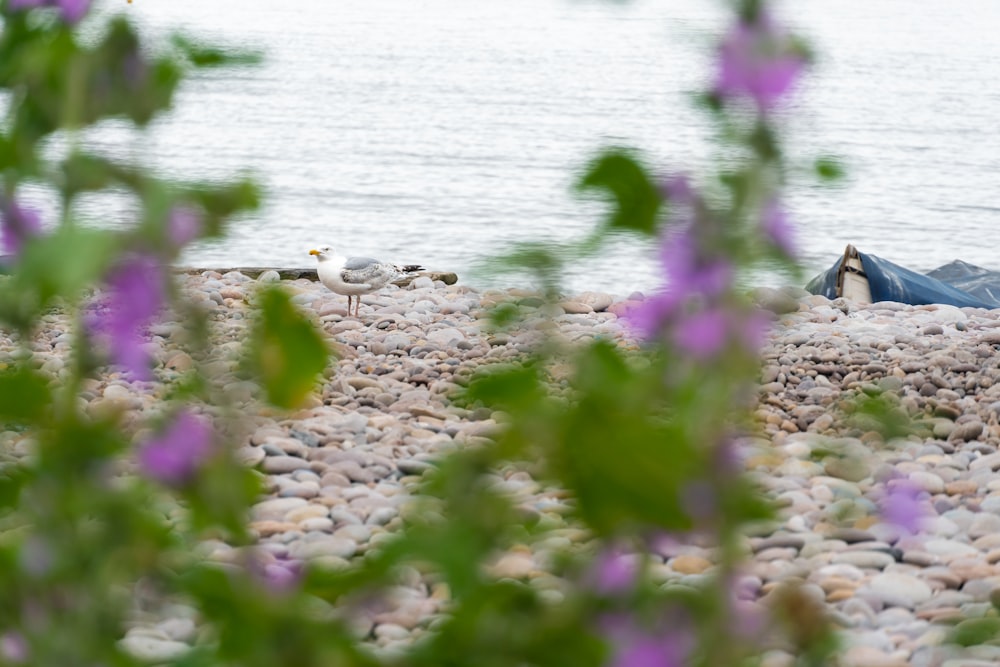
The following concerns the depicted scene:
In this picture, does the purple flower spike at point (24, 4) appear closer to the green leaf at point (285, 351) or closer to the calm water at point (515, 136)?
the calm water at point (515, 136)

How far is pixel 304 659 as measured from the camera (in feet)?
1.84

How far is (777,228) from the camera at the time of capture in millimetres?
611

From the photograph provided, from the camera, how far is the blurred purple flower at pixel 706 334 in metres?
0.59

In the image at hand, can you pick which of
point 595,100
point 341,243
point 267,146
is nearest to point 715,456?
point 341,243

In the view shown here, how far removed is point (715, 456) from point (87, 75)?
1.22 feet

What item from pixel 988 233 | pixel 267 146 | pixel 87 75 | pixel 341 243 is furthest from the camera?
pixel 267 146

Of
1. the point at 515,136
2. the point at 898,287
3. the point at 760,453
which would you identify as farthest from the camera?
the point at 515,136

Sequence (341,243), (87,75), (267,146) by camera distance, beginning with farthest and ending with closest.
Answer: (267,146), (341,243), (87,75)

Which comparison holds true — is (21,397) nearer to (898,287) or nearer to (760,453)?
(760,453)

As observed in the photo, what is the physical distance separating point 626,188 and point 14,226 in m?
0.32

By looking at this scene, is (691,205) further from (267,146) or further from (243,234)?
(267,146)

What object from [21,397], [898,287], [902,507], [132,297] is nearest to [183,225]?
[132,297]

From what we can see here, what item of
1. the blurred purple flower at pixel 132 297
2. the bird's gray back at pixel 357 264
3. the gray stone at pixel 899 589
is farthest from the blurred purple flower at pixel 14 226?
the bird's gray back at pixel 357 264

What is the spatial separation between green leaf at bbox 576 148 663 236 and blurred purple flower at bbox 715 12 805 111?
0.06m
